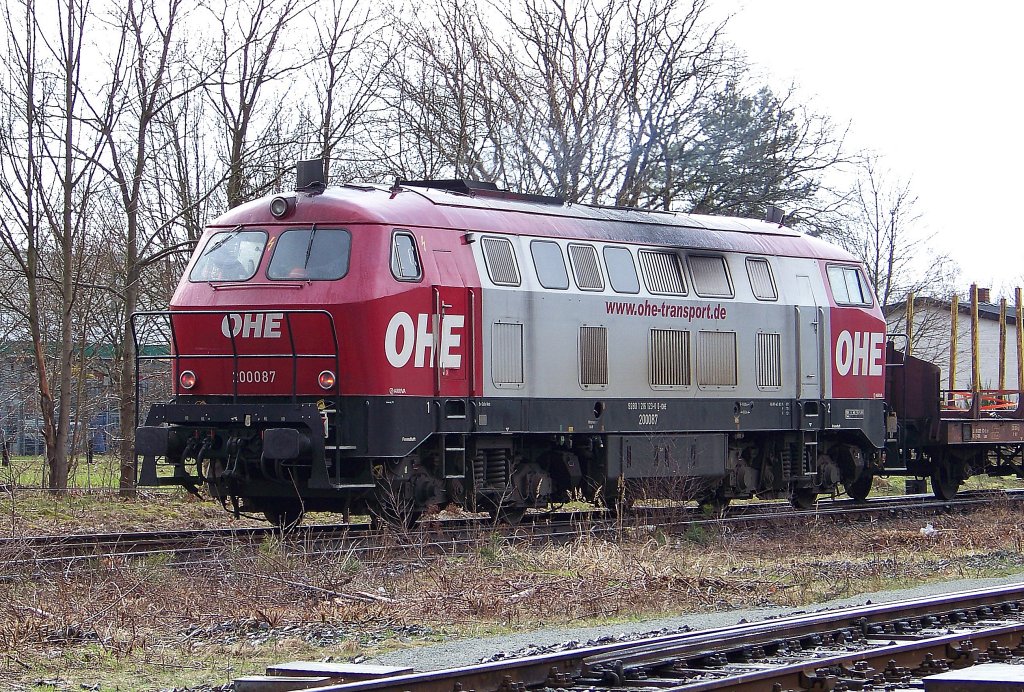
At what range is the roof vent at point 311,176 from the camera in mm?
14930

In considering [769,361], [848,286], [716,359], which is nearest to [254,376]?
[716,359]

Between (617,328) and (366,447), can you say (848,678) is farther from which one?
(617,328)

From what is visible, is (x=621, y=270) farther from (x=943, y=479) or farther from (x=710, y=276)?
(x=943, y=479)

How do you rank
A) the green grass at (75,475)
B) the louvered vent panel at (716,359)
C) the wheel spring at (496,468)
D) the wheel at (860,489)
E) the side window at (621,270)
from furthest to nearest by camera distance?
the wheel at (860,489) → the green grass at (75,475) → the louvered vent panel at (716,359) → the side window at (621,270) → the wheel spring at (496,468)

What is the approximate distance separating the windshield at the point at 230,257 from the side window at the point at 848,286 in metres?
8.72

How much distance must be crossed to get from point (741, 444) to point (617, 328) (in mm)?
3139

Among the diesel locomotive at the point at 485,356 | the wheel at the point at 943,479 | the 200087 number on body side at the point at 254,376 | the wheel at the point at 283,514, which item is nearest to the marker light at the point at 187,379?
the diesel locomotive at the point at 485,356

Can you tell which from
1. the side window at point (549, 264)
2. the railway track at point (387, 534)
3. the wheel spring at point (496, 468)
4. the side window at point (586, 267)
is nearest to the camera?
the railway track at point (387, 534)

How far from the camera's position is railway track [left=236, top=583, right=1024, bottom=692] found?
265 inches

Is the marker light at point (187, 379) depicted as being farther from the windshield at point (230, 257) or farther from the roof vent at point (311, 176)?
the roof vent at point (311, 176)

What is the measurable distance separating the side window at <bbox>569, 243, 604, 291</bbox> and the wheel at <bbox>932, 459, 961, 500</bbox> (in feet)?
29.1

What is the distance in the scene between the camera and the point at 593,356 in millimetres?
16188

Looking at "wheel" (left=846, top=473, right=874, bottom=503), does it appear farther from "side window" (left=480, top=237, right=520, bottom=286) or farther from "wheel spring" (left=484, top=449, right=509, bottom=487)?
"side window" (left=480, top=237, right=520, bottom=286)

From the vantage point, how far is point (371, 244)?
14188 millimetres
